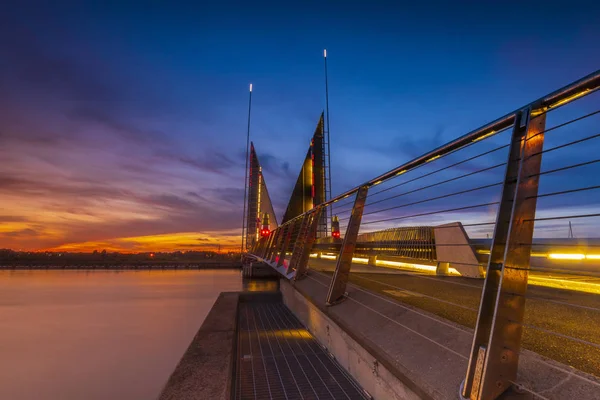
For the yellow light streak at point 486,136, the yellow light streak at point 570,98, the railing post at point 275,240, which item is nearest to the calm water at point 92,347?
the railing post at point 275,240

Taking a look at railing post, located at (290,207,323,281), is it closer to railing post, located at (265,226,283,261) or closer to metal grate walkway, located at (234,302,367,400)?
metal grate walkway, located at (234,302,367,400)

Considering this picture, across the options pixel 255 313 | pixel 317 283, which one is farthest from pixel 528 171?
pixel 255 313

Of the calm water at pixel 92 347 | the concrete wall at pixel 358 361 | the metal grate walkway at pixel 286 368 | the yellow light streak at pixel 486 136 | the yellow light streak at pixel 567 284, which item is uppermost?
the yellow light streak at pixel 486 136

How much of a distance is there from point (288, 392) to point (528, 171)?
2.10 m

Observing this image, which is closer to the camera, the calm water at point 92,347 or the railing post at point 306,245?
the railing post at point 306,245

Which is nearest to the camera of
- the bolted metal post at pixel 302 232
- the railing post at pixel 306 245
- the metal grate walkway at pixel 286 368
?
Result: the metal grate walkway at pixel 286 368

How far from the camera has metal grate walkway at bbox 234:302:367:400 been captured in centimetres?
247

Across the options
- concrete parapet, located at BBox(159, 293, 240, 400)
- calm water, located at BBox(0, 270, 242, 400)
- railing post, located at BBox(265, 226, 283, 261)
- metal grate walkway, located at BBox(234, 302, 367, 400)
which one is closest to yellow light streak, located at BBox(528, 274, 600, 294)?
→ metal grate walkway, located at BBox(234, 302, 367, 400)

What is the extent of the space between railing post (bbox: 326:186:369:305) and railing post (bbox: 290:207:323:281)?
120cm

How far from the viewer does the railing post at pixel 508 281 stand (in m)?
1.25

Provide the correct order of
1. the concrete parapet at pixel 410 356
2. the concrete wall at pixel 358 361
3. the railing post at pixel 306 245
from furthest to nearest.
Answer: the railing post at pixel 306 245 → the concrete wall at pixel 358 361 → the concrete parapet at pixel 410 356

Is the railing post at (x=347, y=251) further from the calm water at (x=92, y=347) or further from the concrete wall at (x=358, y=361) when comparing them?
the calm water at (x=92, y=347)

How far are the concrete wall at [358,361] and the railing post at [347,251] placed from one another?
0.76 feet

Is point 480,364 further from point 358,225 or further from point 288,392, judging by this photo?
point 358,225
